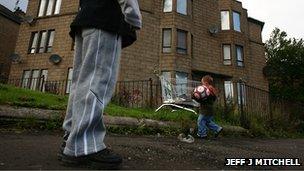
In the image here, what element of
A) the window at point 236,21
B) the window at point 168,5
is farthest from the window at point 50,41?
the window at point 236,21

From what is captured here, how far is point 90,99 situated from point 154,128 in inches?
197

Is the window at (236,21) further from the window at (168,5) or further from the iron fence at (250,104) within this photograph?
the iron fence at (250,104)

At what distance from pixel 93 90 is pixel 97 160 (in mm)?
576

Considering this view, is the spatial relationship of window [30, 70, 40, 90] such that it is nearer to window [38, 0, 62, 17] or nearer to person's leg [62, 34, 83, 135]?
window [38, 0, 62, 17]

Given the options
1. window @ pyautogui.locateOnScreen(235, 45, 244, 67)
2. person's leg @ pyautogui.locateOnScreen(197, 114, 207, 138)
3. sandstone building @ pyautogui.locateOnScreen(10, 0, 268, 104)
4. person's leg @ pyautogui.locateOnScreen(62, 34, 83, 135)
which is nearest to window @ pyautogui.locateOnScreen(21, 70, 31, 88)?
sandstone building @ pyautogui.locateOnScreen(10, 0, 268, 104)

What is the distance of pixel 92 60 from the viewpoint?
9.71 feet

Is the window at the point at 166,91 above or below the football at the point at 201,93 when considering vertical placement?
above

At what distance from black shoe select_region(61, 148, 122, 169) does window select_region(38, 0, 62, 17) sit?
971 inches

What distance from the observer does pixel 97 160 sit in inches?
110

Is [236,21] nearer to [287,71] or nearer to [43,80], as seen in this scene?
[287,71]

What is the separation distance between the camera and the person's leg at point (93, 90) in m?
2.81

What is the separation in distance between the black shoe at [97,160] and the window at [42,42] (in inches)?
913

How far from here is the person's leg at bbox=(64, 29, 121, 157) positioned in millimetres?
2812

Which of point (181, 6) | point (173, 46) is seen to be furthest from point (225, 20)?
point (173, 46)
